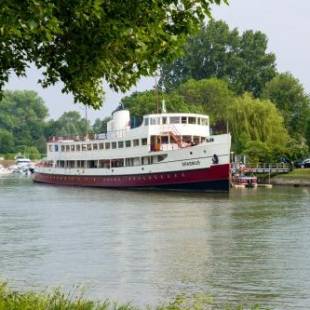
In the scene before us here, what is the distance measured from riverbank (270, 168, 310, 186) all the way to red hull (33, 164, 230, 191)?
1394 cm

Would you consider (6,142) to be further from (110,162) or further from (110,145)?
(110,162)

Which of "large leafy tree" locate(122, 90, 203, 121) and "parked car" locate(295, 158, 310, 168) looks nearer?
"parked car" locate(295, 158, 310, 168)

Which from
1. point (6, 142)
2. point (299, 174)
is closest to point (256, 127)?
point (299, 174)

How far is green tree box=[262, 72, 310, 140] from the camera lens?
104562mm

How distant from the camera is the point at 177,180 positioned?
223ft

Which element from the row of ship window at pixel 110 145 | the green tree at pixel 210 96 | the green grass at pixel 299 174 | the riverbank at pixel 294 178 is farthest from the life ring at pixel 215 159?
the green tree at pixel 210 96

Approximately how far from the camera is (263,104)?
301 feet

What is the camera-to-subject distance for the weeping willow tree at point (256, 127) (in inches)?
3529

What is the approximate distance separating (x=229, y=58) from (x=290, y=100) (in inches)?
1003

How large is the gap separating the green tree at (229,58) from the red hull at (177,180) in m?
55.0

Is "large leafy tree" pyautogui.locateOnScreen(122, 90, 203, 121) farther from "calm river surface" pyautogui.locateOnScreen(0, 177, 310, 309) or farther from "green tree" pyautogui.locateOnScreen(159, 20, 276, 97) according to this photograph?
"calm river surface" pyautogui.locateOnScreen(0, 177, 310, 309)

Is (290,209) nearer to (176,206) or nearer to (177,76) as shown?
(176,206)

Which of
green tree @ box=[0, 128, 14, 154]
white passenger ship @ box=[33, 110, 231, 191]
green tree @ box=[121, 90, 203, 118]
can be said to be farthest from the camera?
green tree @ box=[0, 128, 14, 154]

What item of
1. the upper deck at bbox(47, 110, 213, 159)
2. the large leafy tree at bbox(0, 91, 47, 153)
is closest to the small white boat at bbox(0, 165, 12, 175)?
the large leafy tree at bbox(0, 91, 47, 153)
